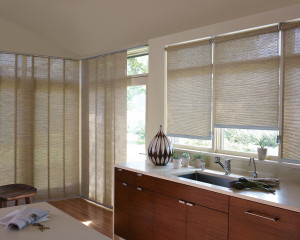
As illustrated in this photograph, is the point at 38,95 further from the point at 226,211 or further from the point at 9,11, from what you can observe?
the point at 226,211

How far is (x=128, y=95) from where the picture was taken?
181 inches

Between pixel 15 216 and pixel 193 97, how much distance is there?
7.28 ft

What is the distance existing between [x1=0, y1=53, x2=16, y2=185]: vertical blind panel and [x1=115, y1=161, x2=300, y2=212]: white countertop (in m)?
2.12

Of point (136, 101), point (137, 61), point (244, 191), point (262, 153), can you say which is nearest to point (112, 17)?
point (137, 61)

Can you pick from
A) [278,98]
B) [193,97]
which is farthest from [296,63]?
[193,97]

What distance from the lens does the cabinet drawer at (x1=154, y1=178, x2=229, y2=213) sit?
8.02ft

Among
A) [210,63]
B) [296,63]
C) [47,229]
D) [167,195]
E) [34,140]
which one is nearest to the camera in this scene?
[47,229]

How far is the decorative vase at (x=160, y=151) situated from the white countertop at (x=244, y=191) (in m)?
0.07

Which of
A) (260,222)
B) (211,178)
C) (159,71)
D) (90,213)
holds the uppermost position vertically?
(159,71)

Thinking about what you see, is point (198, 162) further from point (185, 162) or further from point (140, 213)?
point (140, 213)

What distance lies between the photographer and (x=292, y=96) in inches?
106

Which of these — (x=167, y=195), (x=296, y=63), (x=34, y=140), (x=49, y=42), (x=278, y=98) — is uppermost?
(x=49, y=42)

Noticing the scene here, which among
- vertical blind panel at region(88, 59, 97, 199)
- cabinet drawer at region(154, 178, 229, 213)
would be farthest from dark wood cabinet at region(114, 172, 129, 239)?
vertical blind panel at region(88, 59, 97, 199)

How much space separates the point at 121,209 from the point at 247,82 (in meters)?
1.87
